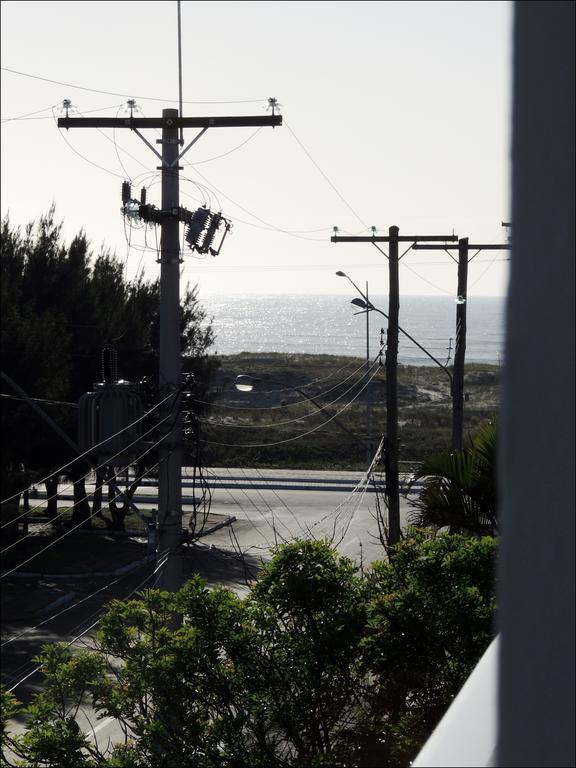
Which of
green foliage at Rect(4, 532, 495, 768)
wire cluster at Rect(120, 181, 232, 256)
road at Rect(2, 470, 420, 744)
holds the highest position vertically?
wire cluster at Rect(120, 181, 232, 256)

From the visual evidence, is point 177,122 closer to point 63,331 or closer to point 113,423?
point 113,423

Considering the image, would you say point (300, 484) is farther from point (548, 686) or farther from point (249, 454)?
point (548, 686)

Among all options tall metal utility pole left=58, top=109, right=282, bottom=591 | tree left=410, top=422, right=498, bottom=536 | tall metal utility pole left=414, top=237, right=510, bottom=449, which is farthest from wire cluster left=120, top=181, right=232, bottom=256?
tall metal utility pole left=414, top=237, right=510, bottom=449

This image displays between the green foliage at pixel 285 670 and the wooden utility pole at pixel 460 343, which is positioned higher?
the wooden utility pole at pixel 460 343

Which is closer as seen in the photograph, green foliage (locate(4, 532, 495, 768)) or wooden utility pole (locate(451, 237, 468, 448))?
green foliage (locate(4, 532, 495, 768))

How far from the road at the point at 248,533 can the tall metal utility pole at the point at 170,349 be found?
633 mm

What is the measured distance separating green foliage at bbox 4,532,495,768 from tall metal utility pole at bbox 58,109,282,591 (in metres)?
4.94

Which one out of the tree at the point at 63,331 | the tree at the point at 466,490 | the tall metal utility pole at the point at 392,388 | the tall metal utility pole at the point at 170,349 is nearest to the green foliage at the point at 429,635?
the tree at the point at 466,490

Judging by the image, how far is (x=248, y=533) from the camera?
96.2 feet

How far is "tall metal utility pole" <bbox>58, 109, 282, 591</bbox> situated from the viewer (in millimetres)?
12133

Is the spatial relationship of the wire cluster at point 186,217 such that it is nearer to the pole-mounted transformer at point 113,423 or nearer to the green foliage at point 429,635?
the pole-mounted transformer at point 113,423

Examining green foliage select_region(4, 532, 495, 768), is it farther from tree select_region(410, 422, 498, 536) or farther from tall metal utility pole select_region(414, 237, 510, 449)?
tall metal utility pole select_region(414, 237, 510, 449)

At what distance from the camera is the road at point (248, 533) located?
17.5m

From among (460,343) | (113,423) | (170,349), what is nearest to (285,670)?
(170,349)
